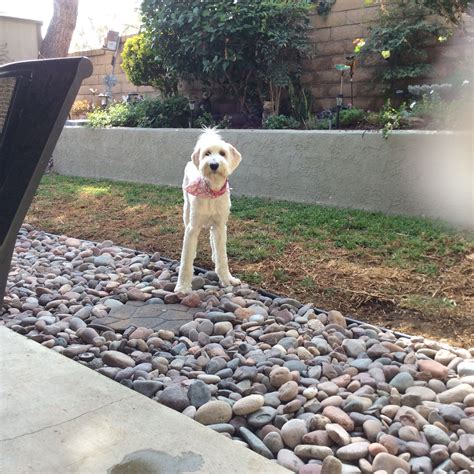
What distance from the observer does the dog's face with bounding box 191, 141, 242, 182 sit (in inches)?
165

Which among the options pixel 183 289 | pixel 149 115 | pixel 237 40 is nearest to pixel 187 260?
pixel 183 289

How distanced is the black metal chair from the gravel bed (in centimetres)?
111

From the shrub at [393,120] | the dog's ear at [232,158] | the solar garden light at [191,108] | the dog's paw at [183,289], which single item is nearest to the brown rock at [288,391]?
the dog's paw at [183,289]

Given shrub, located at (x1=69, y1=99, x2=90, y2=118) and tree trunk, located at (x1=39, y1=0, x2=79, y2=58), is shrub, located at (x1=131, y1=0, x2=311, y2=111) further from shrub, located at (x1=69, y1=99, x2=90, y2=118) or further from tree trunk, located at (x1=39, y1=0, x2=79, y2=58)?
shrub, located at (x1=69, y1=99, x2=90, y2=118)

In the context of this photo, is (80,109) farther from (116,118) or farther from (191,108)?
(191,108)

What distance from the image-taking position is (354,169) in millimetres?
6852

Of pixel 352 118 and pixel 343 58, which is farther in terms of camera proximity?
pixel 343 58

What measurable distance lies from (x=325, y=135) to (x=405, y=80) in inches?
73.4

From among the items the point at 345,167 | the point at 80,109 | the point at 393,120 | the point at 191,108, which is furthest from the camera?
the point at 80,109

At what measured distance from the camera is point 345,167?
694 cm

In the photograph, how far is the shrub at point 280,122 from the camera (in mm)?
8164

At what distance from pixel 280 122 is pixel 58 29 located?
6.76 m

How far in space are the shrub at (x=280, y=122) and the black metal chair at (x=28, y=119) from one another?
5764 mm

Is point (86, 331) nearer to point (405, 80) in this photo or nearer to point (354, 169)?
point (354, 169)
